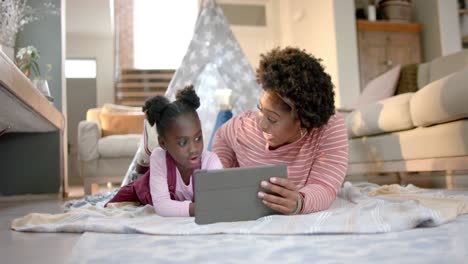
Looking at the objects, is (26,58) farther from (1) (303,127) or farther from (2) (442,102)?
(2) (442,102)

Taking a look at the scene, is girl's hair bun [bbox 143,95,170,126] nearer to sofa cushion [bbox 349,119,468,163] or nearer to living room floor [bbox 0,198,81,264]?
living room floor [bbox 0,198,81,264]

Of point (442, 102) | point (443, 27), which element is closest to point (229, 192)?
point (442, 102)

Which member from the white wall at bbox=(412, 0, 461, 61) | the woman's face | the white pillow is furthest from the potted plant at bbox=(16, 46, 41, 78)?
the white wall at bbox=(412, 0, 461, 61)

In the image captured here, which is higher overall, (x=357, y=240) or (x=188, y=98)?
(x=188, y=98)

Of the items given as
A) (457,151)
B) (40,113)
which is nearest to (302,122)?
(457,151)

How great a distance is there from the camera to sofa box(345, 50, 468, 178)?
157cm

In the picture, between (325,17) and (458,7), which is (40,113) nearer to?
(325,17)

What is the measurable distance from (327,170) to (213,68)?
1235 mm

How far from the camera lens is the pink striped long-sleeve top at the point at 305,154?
3.28 ft

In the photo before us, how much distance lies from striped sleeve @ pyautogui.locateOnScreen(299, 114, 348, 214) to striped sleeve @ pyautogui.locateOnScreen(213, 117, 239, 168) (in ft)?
0.95

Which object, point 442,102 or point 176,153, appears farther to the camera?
point 442,102

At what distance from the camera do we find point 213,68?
2143 millimetres

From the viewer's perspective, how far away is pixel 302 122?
1.03 meters

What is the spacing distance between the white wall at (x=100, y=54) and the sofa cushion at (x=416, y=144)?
3.88 metres
